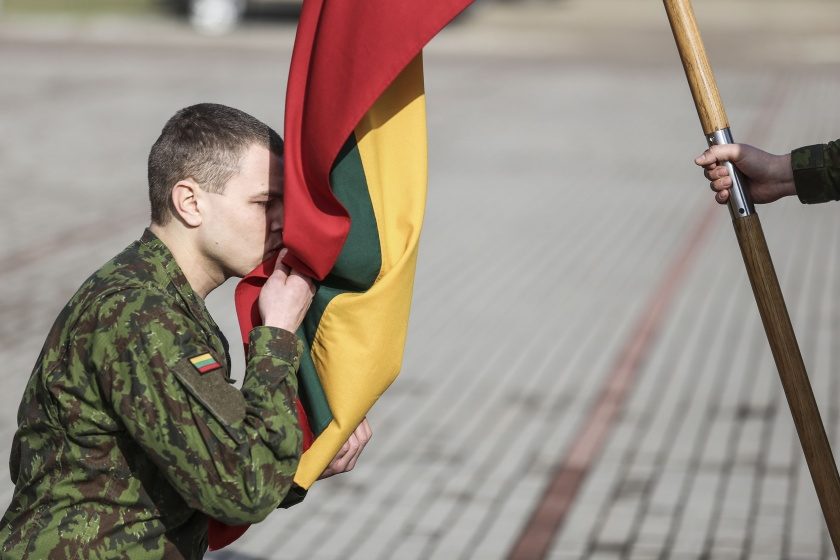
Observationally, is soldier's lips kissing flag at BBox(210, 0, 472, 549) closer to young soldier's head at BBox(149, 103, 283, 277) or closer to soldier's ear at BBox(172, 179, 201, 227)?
young soldier's head at BBox(149, 103, 283, 277)

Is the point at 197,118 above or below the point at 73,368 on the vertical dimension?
above

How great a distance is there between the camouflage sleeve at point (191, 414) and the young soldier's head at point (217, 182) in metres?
0.23

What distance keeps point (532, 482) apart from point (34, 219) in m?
6.44

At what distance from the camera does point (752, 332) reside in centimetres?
789

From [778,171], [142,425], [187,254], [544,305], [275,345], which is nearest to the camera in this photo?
[142,425]

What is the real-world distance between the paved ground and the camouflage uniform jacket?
9.04ft

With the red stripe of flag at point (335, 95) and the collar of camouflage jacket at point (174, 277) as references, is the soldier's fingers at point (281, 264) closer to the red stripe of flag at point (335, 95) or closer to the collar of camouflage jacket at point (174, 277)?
the red stripe of flag at point (335, 95)

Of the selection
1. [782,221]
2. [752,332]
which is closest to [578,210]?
[782,221]

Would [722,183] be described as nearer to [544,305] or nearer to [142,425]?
[142,425]

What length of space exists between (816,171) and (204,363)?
1.53 meters

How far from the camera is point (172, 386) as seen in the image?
218 cm

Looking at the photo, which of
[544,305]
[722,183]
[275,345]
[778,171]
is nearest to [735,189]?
[722,183]

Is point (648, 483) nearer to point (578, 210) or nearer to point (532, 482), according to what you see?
point (532, 482)

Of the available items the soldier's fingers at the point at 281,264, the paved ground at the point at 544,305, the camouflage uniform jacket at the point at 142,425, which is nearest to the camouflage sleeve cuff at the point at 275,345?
the camouflage uniform jacket at the point at 142,425
